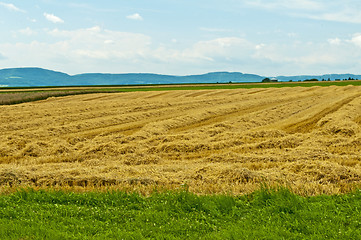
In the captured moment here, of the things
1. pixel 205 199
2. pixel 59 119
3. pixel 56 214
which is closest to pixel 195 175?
pixel 205 199

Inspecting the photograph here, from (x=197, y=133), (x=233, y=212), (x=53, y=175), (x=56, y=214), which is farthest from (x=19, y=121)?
(x=233, y=212)

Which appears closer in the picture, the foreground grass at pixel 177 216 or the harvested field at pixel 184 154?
the foreground grass at pixel 177 216

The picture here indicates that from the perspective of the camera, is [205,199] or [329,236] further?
[205,199]

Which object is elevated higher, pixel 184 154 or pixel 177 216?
pixel 177 216

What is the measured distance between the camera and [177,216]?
6352mm

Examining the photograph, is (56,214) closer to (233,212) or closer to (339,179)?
Result: (233,212)

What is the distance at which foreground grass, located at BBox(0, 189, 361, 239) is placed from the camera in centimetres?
561

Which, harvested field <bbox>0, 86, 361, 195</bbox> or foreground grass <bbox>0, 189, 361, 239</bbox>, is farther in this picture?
harvested field <bbox>0, 86, 361, 195</bbox>

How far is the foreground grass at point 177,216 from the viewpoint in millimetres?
5613

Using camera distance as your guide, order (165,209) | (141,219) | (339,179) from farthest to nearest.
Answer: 1. (339,179)
2. (165,209)
3. (141,219)

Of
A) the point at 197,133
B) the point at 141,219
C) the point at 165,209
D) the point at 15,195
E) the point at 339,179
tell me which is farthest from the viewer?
the point at 197,133

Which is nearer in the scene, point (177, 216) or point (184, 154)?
point (177, 216)

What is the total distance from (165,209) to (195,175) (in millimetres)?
2700

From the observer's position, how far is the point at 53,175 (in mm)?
9344
